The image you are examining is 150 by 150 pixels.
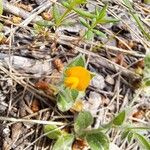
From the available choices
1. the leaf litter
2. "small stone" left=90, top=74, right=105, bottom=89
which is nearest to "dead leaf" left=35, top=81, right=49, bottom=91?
the leaf litter

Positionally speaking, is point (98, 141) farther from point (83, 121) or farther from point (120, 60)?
point (120, 60)

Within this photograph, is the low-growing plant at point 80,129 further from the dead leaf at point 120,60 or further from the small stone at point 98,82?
the dead leaf at point 120,60

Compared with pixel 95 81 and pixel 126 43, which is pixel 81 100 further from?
pixel 126 43

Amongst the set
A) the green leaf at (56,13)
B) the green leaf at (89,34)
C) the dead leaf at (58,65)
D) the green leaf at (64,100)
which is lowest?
the green leaf at (64,100)

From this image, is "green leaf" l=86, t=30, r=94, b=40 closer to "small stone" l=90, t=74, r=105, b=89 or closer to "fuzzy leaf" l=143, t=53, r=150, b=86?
"small stone" l=90, t=74, r=105, b=89

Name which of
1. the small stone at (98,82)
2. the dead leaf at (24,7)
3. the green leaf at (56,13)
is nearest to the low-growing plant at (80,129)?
the small stone at (98,82)

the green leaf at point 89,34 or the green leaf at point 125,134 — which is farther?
the green leaf at point 89,34

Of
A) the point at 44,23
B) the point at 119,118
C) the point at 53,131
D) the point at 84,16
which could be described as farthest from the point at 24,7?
the point at 119,118

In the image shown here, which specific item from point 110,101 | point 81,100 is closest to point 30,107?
point 81,100
